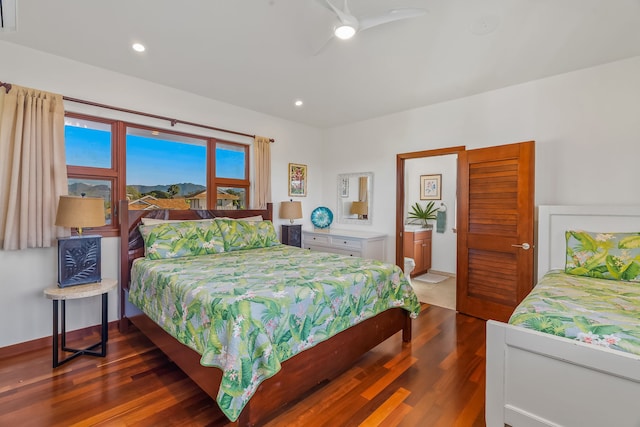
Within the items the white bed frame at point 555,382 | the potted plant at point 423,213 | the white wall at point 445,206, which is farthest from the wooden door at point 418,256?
the white bed frame at point 555,382

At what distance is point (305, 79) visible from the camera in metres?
3.25

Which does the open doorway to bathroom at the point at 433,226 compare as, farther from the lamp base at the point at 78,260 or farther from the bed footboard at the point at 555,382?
the lamp base at the point at 78,260

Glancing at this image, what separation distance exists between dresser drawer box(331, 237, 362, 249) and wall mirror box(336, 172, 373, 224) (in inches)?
25.1

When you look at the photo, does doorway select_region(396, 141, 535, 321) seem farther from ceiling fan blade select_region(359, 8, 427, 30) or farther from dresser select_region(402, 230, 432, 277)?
ceiling fan blade select_region(359, 8, 427, 30)

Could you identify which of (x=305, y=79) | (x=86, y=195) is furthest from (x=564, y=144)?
(x=86, y=195)

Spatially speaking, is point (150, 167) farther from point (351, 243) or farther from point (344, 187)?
point (344, 187)

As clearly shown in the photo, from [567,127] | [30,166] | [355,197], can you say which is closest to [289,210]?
[355,197]

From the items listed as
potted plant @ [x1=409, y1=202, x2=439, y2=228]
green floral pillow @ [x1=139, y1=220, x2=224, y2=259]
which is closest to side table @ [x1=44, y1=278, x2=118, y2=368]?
green floral pillow @ [x1=139, y1=220, x2=224, y2=259]

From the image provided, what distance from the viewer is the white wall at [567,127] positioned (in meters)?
2.73

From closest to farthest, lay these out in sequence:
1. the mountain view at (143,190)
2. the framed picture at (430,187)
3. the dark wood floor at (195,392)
Answer: the dark wood floor at (195,392) → the mountain view at (143,190) → the framed picture at (430,187)

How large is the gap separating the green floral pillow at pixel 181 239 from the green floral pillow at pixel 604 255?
132 inches

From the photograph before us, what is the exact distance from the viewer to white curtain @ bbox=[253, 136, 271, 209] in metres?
4.31

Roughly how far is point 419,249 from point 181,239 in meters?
4.04

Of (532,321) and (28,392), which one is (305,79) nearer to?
(532,321)
